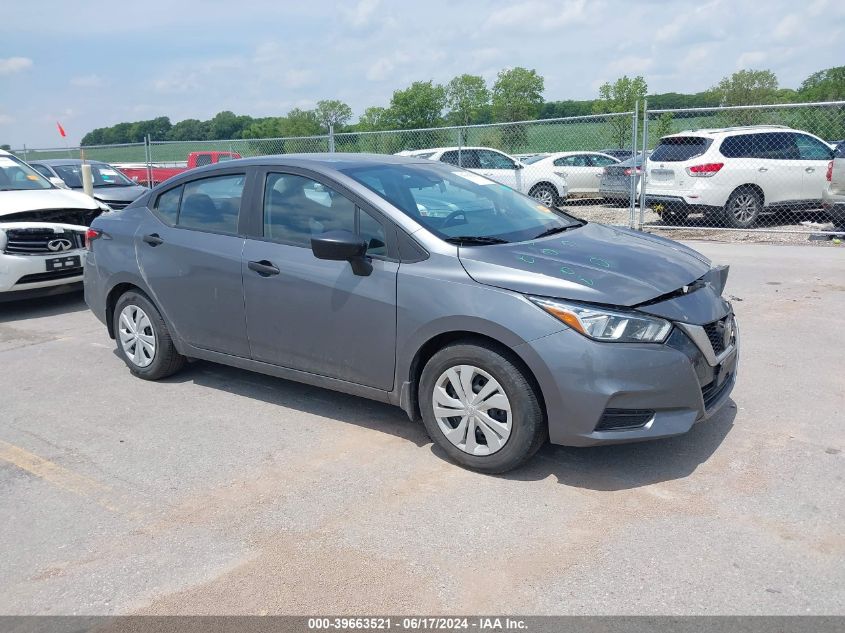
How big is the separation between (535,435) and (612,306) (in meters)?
0.75

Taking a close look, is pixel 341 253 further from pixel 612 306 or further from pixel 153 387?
pixel 153 387

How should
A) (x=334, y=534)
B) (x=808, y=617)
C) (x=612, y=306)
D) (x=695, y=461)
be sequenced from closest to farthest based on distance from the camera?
(x=808, y=617)
(x=334, y=534)
(x=612, y=306)
(x=695, y=461)

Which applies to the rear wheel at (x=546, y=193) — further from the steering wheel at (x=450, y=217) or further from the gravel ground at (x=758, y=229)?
the steering wheel at (x=450, y=217)

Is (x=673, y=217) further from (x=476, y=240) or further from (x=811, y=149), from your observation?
(x=476, y=240)

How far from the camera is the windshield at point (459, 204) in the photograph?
443 cm

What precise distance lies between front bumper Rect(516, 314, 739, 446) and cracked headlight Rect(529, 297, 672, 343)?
4 centimetres

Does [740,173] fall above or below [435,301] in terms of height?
above

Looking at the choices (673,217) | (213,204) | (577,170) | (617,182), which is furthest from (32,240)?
(577,170)

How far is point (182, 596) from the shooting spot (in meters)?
3.05

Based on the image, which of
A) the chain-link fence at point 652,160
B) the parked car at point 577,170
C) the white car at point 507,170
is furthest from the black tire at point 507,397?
the parked car at point 577,170

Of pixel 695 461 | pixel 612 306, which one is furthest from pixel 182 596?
pixel 695 461

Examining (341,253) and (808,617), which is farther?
(341,253)

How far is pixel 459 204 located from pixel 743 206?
383 inches

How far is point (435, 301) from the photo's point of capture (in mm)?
4039
